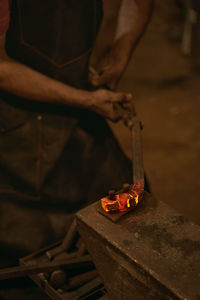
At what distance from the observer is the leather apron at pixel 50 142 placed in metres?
2.19

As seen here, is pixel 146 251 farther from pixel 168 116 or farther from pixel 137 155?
pixel 168 116

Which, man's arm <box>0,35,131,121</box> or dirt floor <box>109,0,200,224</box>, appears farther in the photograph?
dirt floor <box>109,0,200,224</box>

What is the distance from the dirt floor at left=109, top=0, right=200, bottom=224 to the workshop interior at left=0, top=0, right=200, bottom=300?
1586 mm

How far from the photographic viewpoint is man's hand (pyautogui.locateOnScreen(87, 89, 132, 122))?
2359 millimetres

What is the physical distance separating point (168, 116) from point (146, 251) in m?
4.05

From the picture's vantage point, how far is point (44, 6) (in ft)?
6.97

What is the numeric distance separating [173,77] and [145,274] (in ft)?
17.8

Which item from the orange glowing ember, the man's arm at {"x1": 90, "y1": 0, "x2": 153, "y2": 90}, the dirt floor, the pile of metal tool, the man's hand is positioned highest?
the man's arm at {"x1": 90, "y1": 0, "x2": 153, "y2": 90}

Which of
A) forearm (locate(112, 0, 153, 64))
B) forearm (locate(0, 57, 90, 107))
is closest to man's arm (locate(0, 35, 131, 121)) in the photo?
forearm (locate(0, 57, 90, 107))

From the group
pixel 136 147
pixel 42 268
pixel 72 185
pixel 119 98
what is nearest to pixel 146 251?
pixel 42 268

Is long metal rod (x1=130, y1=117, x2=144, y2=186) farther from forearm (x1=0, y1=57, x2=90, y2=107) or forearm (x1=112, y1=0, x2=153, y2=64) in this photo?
forearm (x1=112, y1=0, x2=153, y2=64)

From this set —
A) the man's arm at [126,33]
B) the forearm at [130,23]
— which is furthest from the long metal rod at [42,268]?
the forearm at [130,23]

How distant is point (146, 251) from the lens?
147 centimetres

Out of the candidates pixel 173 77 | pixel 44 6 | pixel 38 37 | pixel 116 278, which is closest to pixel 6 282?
pixel 116 278
